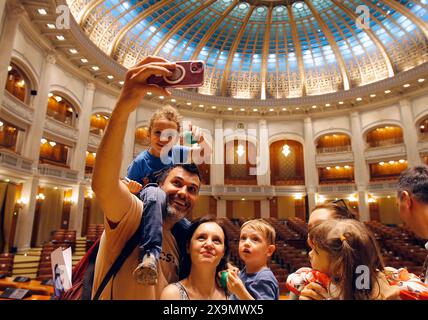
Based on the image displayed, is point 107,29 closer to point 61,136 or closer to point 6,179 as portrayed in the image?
point 61,136

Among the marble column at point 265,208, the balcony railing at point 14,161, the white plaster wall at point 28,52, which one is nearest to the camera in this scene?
the balcony railing at point 14,161

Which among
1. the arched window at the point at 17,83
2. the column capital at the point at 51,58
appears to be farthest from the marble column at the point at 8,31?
the column capital at the point at 51,58

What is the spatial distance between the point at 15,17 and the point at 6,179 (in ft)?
20.8

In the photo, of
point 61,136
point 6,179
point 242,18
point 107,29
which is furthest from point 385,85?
point 6,179

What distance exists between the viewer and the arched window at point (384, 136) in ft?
61.6

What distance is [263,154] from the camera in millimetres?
20578

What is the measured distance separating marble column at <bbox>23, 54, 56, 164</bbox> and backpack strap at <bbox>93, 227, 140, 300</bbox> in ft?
43.6

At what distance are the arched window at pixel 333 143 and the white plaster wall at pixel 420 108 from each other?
14.8 feet

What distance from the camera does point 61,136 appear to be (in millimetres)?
14250

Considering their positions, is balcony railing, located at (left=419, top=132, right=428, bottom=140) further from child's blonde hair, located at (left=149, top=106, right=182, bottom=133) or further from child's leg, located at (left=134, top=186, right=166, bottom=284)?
child's leg, located at (left=134, top=186, right=166, bottom=284)

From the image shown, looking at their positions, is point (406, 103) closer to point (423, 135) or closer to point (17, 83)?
point (423, 135)

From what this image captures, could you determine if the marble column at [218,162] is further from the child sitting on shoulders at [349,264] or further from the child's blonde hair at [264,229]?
the child sitting on shoulders at [349,264]

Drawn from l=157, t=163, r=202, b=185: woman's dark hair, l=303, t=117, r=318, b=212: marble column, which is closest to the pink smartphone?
l=157, t=163, r=202, b=185: woman's dark hair

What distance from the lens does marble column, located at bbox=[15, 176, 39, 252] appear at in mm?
11253
